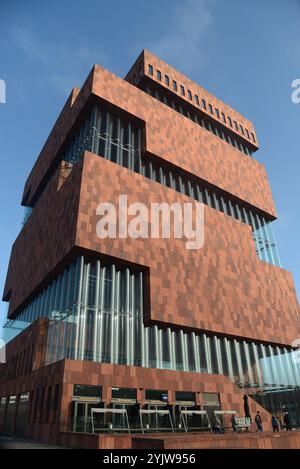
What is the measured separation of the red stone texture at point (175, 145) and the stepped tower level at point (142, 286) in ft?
0.86

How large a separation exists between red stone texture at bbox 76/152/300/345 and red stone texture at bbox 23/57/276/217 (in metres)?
6.99

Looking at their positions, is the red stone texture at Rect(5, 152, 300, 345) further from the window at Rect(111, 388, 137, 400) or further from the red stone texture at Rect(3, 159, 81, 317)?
the window at Rect(111, 388, 137, 400)

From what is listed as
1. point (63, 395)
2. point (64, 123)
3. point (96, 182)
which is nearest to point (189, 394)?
point (63, 395)

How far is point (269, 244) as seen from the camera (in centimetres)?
5959

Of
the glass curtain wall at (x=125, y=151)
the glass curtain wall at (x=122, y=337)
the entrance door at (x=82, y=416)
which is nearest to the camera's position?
the entrance door at (x=82, y=416)

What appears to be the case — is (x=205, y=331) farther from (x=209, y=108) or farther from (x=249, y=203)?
(x=209, y=108)

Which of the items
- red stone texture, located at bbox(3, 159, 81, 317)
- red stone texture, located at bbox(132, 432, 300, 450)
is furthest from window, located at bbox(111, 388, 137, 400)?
red stone texture, located at bbox(3, 159, 81, 317)

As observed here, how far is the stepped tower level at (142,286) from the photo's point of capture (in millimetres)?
30453

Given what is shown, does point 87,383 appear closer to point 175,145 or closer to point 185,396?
point 185,396

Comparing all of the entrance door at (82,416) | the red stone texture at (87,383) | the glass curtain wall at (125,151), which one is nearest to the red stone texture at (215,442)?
the red stone texture at (87,383)

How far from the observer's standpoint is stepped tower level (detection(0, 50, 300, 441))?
30453mm

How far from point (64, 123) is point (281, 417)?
50.1m

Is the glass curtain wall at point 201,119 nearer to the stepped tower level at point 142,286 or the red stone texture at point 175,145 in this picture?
the stepped tower level at point 142,286
